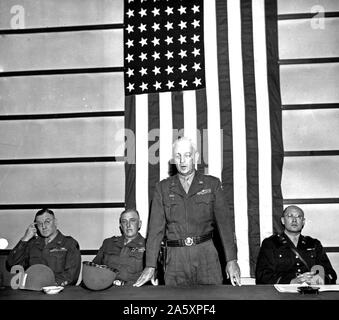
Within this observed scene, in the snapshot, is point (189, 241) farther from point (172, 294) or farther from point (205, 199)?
point (172, 294)

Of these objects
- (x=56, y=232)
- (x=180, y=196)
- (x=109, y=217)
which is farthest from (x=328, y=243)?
(x=56, y=232)

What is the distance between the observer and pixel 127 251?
4359 mm

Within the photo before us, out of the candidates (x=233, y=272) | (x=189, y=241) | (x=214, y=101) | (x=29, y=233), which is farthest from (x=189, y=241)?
(x=29, y=233)

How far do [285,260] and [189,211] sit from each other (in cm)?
122

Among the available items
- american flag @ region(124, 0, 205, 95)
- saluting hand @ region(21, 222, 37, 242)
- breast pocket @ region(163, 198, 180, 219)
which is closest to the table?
breast pocket @ region(163, 198, 180, 219)

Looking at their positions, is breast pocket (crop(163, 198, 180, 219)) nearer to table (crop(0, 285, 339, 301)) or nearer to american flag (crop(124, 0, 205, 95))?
table (crop(0, 285, 339, 301))

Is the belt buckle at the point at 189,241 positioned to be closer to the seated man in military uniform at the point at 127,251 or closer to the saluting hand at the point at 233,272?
the saluting hand at the point at 233,272

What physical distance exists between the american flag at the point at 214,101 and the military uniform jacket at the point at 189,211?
1291 millimetres

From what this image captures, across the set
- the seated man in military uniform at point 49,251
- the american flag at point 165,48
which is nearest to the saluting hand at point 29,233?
the seated man in military uniform at point 49,251

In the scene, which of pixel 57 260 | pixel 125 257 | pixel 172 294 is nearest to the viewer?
pixel 172 294

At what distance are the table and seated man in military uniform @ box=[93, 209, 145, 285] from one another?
1.59 meters

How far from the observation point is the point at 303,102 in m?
4.94

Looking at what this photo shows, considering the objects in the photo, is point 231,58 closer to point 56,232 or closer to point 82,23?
point 82,23

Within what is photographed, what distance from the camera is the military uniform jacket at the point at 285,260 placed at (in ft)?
13.0
